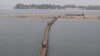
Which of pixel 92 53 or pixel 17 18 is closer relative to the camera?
pixel 92 53

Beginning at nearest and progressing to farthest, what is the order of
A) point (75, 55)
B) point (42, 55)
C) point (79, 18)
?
point (42, 55) < point (75, 55) < point (79, 18)

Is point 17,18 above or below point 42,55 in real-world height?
below

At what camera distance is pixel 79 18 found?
10825 centimetres

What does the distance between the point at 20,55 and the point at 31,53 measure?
168 centimetres

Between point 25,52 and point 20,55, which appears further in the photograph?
point 25,52

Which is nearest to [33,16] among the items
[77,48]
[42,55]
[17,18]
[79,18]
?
[17,18]

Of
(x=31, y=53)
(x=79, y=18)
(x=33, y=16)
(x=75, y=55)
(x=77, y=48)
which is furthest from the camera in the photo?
(x=33, y=16)

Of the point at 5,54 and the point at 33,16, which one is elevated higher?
the point at 5,54

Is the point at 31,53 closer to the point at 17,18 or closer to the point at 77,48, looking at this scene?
the point at 77,48

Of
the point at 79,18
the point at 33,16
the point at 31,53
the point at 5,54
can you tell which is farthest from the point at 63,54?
the point at 33,16

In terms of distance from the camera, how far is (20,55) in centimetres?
3331

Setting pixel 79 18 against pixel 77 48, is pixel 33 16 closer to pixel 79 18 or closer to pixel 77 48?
pixel 79 18

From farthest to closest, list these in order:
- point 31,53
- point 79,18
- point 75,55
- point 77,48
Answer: point 79,18 → point 77,48 → point 31,53 → point 75,55

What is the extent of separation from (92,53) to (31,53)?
658 centimetres
